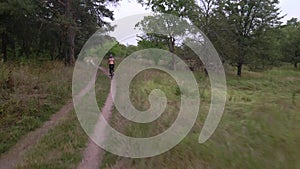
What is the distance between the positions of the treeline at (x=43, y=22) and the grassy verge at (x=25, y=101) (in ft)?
22.8

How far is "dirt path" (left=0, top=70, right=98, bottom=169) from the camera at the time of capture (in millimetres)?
5025

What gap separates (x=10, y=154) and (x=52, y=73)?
9.31 meters

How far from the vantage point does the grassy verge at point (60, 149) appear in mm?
4789

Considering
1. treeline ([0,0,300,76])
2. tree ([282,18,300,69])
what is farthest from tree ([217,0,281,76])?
tree ([282,18,300,69])

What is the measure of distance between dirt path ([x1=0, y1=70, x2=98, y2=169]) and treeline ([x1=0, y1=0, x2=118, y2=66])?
11972 millimetres

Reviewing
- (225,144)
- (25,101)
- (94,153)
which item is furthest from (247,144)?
(25,101)

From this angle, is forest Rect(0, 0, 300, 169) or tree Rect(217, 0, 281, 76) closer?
forest Rect(0, 0, 300, 169)

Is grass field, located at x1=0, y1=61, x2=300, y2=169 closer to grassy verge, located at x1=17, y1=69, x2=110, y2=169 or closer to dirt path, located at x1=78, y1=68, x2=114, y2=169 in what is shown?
grassy verge, located at x1=17, y1=69, x2=110, y2=169

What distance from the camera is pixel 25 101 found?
845 cm

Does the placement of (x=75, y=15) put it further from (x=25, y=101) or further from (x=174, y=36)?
(x=25, y=101)

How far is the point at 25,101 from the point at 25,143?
9.36 ft

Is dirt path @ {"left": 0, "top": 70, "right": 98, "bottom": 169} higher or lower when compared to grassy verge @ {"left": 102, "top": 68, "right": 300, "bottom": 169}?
lower

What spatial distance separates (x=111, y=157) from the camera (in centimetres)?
495

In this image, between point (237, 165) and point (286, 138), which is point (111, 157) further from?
point (286, 138)
